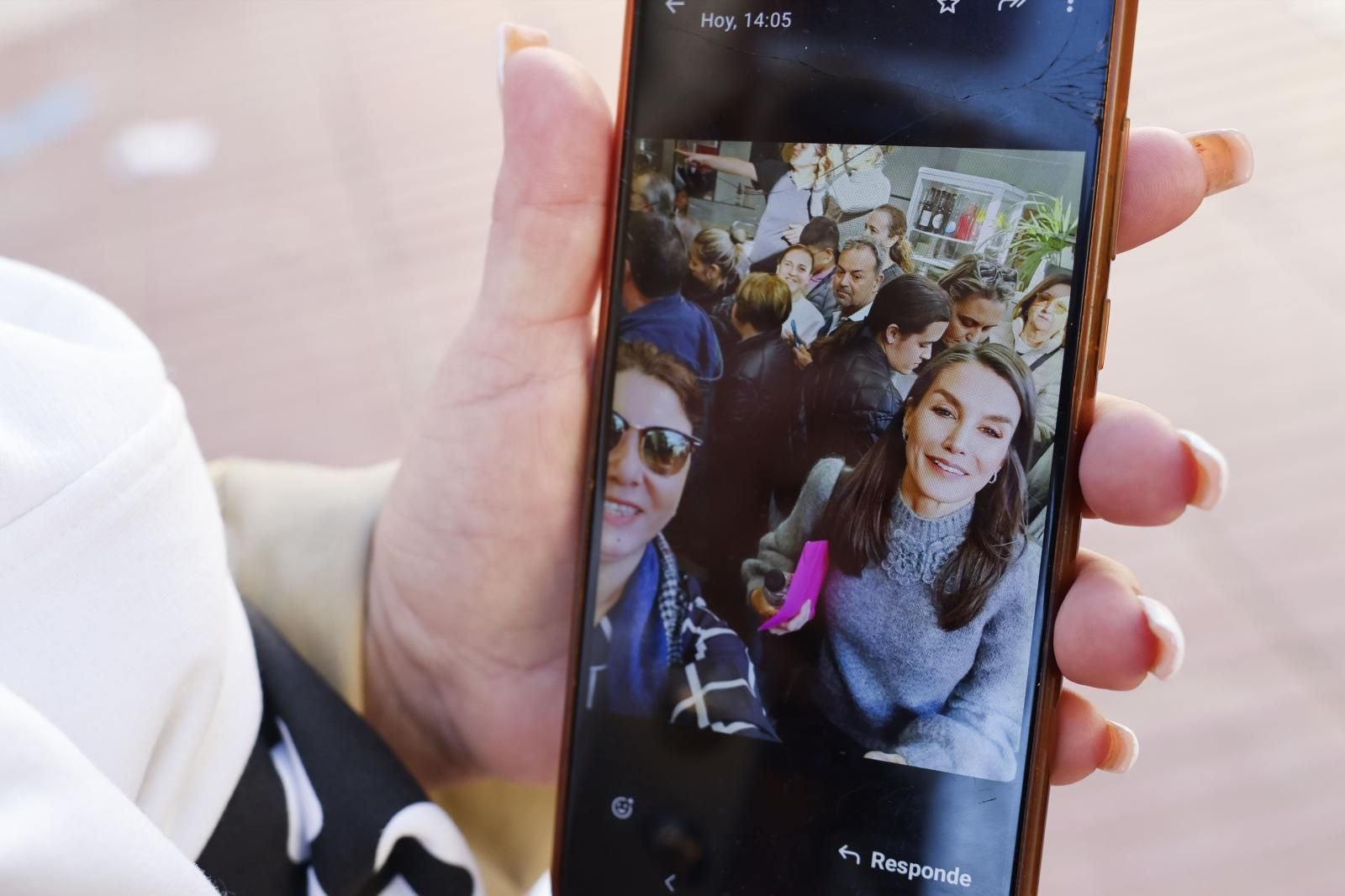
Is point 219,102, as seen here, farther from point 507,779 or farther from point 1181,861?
point 1181,861

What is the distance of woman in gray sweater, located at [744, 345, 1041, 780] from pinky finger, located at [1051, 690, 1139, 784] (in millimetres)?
35

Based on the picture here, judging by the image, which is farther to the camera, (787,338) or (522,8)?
(522,8)

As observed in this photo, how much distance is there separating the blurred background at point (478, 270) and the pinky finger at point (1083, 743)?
0.24 meters

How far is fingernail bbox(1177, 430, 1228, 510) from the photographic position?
1.16 feet

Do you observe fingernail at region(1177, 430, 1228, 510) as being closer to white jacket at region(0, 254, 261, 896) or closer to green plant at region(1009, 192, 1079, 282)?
green plant at region(1009, 192, 1079, 282)

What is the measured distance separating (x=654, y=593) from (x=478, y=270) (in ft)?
1.73

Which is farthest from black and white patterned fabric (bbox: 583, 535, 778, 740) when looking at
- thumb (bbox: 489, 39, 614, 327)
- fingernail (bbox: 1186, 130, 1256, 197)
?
fingernail (bbox: 1186, 130, 1256, 197)

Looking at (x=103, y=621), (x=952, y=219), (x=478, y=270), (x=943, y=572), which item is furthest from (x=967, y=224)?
(x=478, y=270)

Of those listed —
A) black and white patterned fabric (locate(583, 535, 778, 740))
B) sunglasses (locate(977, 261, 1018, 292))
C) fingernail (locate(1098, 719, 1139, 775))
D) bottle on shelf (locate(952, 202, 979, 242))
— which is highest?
bottle on shelf (locate(952, 202, 979, 242))

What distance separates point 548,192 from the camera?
39 cm

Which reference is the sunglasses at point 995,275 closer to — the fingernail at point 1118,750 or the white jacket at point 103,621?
the fingernail at point 1118,750

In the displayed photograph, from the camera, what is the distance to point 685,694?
1.25ft

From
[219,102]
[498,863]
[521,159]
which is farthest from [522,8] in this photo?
[498,863]

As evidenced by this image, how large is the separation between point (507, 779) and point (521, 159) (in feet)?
0.81
